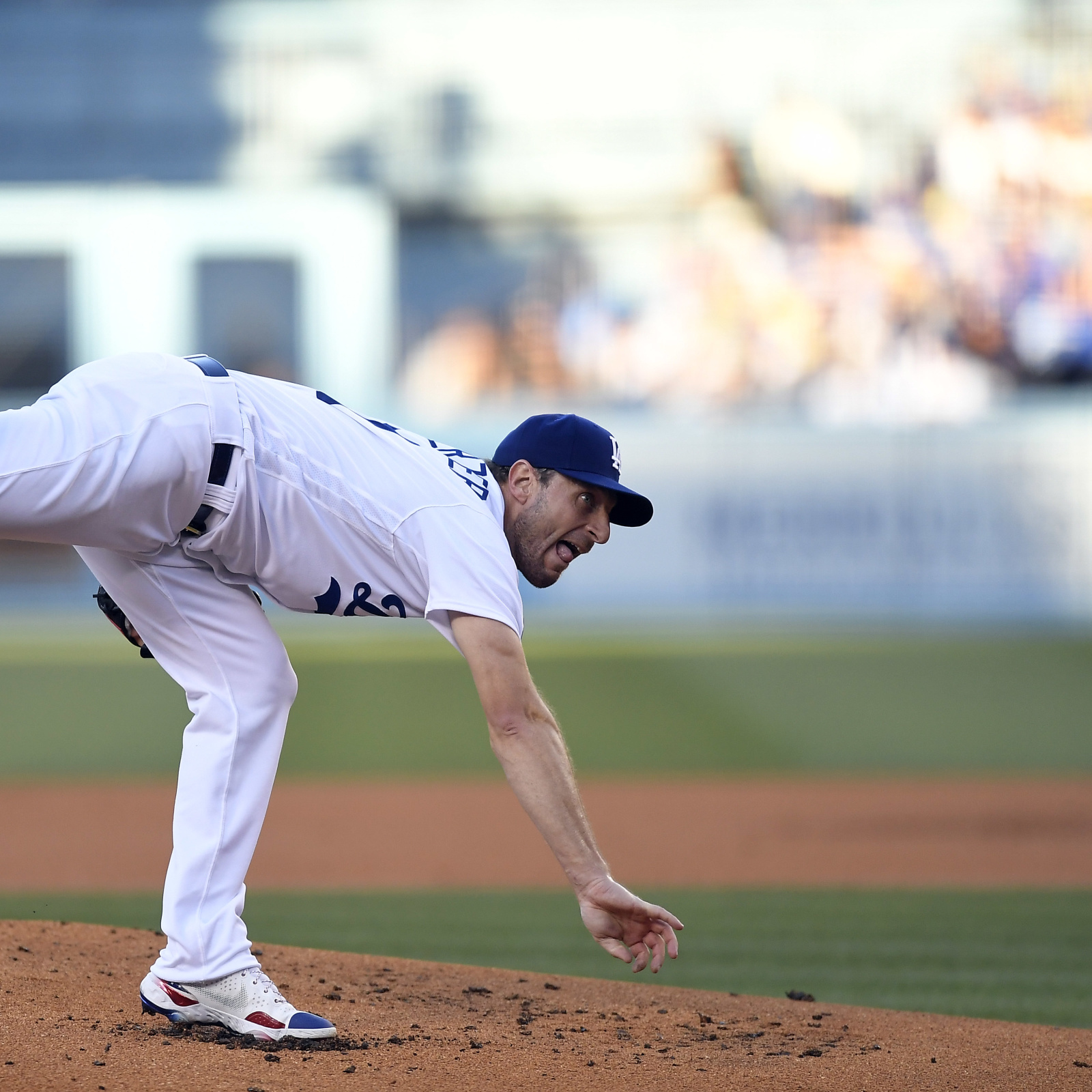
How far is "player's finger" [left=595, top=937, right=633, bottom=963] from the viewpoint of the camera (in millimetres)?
2742

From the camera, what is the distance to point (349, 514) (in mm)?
2918

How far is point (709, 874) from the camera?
6.42 meters

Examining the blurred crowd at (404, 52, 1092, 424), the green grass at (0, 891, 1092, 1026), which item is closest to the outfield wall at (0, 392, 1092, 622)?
the blurred crowd at (404, 52, 1092, 424)

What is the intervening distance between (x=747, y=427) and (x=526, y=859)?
10.1 m

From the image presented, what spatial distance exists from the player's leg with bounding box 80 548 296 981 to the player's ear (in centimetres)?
59

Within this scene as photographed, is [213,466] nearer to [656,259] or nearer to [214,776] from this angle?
[214,776]

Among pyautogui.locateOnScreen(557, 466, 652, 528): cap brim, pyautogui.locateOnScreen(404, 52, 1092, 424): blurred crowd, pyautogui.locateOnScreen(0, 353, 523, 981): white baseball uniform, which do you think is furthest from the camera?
pyautogui.locateOnScreen(404, 52, 1092, 424): blurred crowd

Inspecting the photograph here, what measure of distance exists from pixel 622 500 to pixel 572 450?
0.15 m

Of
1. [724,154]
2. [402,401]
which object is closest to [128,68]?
[402,401]

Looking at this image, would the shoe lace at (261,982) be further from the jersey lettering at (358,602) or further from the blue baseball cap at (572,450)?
the blue baseball cap at (572,450)

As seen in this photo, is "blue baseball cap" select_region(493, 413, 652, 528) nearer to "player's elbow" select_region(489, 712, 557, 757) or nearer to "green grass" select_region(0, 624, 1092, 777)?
"player's elbow" select_region(489, 712, 557, 757)

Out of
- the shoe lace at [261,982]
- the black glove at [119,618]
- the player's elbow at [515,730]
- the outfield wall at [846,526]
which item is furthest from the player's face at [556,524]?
the outfield wall at [846,526]

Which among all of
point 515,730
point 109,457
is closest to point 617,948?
point 515,730

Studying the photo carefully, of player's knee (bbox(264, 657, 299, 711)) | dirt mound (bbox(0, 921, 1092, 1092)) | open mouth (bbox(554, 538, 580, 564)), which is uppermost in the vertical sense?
open mouth (bbox(554, 538, 580, 564))
